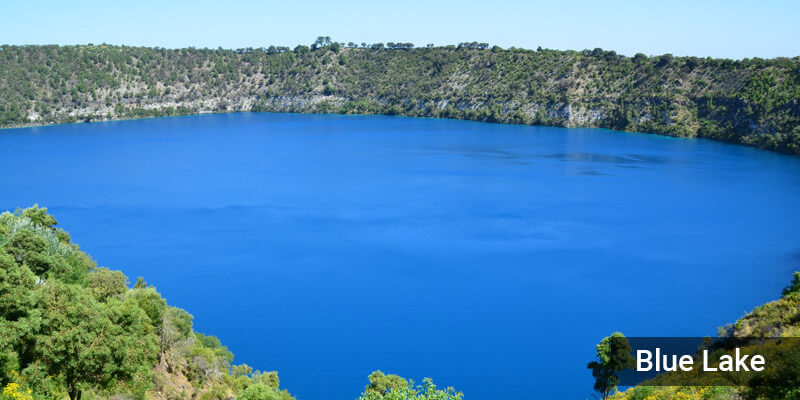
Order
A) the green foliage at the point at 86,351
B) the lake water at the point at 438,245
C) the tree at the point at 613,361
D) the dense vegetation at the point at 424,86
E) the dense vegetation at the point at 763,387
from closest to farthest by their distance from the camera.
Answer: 1. the dense vegetation at the point at 763,387
2. the green foliage at the point at 86,351
3. the tree at the point at 613,361
4. the lake water at the point at 438,245
5. the dense vegetation at the point at 424,86

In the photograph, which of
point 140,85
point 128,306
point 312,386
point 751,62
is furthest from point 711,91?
point 140,85

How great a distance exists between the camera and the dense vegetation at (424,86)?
317ft

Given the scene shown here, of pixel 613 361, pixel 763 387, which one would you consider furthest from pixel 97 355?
pixel 763 387

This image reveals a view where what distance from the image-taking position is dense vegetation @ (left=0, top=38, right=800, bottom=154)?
9656cm

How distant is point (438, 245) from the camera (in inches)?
1796

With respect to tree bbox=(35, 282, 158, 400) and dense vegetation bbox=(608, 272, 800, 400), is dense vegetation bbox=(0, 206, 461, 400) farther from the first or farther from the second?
dense vegetation bbox=(608, 272, 800, 400)

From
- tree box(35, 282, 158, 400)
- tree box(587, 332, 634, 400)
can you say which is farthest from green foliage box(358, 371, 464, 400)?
tree box(35, 282, 158, 400)

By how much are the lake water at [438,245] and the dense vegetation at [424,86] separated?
38.4ft

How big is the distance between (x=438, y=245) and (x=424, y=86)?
10108 cm

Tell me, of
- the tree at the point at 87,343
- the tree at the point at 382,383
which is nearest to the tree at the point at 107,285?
the tree at the point at 87,343

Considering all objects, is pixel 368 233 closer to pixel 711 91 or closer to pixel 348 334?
pixel 348 334

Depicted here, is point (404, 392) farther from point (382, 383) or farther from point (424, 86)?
point (424, 86)

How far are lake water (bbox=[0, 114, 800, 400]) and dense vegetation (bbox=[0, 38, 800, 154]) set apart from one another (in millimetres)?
11719

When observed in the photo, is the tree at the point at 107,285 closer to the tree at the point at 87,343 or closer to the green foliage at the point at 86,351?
the green foliage at the point at 86,351
